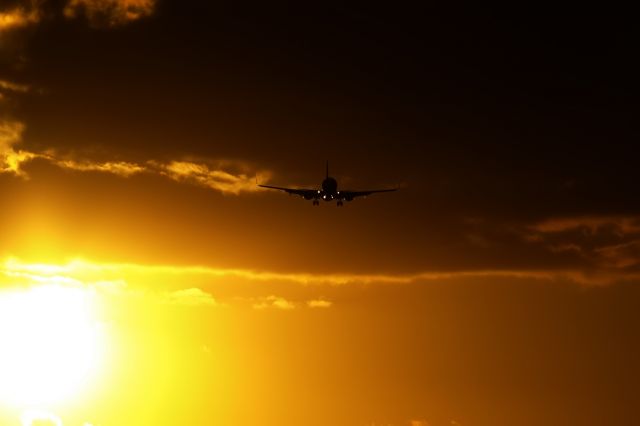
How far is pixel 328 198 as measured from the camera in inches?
4550

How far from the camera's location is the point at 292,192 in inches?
4545

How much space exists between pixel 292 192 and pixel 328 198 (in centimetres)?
862
